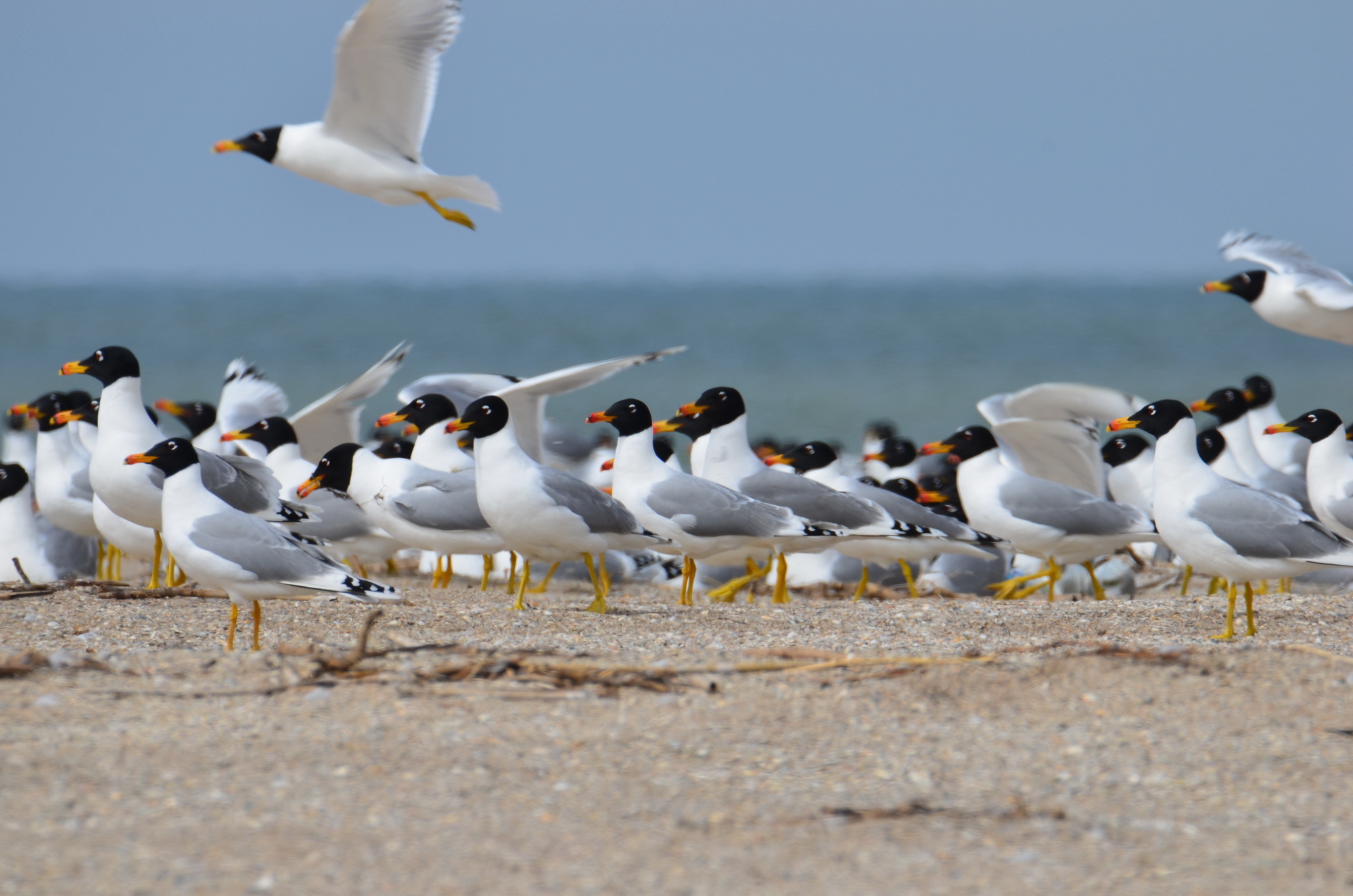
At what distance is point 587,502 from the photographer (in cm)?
680

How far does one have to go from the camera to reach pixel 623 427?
786 centimetres

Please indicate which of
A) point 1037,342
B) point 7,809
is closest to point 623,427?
point 7,809

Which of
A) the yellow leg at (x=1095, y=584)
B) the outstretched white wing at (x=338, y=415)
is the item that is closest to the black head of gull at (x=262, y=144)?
the outstretched white wing at (x=338, y=415)

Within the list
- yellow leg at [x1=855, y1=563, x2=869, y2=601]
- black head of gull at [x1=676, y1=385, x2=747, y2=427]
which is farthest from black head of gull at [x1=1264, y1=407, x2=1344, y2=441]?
black head of gull at [x1=676, y1=385, x2=747, y2=427]

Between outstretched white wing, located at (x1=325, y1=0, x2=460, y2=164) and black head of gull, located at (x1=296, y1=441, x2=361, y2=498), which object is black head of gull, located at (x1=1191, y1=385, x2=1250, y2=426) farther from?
black head of gull, located at (x1=296, y1=441, x2=361, y2=498)

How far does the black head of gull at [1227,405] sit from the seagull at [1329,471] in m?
3.11

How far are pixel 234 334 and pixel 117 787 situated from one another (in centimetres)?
4222

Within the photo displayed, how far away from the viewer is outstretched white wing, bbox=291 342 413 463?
937 cm

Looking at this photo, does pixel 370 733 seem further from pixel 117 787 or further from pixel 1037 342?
pixel 1037 342

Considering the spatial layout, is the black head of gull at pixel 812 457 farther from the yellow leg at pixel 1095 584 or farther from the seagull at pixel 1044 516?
the yellow leg at pixel 1095 584

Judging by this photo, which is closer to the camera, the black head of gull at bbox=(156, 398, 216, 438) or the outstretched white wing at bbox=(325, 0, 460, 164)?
the outstretched white wing at bbox=(325, 0, 460, 164)

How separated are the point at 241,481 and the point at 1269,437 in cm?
812

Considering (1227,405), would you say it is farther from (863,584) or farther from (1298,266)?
(863,584)

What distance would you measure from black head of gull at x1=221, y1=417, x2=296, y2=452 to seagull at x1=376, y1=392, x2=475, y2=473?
735 millimetres
